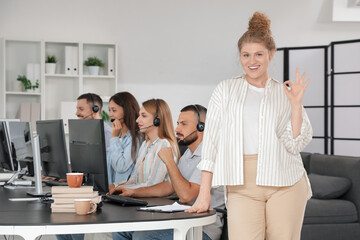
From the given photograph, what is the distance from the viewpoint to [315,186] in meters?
5.16

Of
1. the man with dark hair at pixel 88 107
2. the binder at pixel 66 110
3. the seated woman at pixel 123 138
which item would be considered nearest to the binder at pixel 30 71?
the binder at pixel 66 110

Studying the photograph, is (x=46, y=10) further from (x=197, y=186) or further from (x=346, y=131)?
(x=197, y=186)

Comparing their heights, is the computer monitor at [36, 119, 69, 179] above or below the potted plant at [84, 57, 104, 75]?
below

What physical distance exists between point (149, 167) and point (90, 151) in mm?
484

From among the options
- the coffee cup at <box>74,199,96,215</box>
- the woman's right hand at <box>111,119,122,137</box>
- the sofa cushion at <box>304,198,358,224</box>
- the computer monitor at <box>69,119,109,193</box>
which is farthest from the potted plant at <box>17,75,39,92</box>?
the coffee cup at <box>74,199,96,215</box>

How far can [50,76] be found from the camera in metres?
6.68

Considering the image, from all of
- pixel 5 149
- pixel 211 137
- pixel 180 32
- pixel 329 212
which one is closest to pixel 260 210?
pixel 211 137

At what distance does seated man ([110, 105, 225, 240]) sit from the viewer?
8.93 ft

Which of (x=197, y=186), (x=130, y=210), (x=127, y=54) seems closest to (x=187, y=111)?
(x=197, y=186)

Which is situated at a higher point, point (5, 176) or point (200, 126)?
point (200, 126)

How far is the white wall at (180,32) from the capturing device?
23.0 feet

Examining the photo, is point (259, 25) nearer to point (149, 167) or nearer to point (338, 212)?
point (149, 167)

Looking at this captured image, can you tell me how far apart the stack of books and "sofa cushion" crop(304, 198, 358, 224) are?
2896 mm

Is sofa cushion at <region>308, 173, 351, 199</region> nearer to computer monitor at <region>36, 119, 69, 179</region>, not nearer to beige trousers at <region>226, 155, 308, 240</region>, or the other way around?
computer monitor at <region>36, 119, 69, 179</region>
